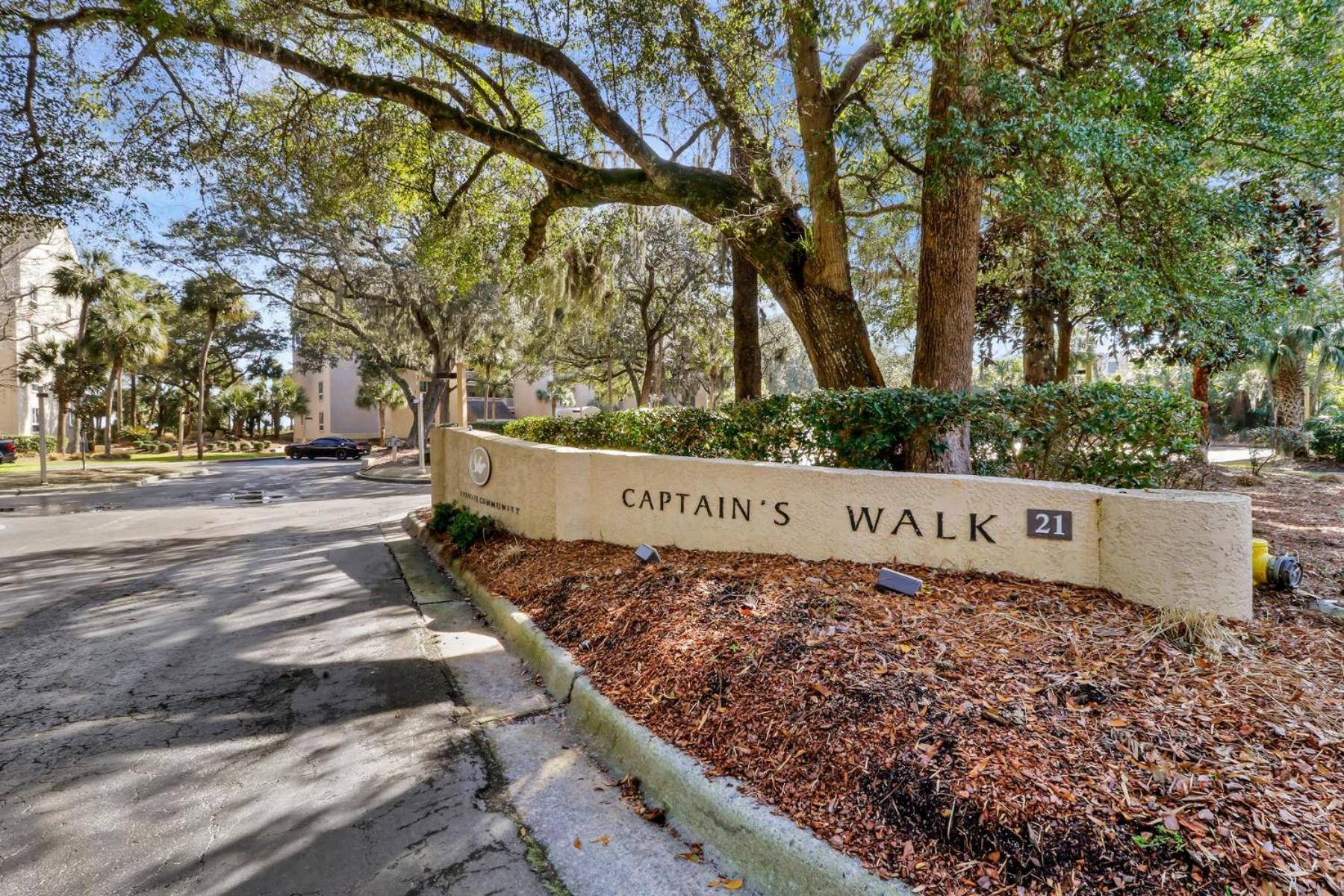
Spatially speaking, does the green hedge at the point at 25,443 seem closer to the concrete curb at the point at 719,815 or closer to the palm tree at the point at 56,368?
the palm tree at the point at 56,368

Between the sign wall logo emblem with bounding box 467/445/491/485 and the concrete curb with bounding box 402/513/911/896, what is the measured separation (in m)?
4.25

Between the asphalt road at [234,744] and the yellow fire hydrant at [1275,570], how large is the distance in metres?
4.57

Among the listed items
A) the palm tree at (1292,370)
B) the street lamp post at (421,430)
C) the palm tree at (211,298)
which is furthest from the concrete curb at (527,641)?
the palm tree at (211,298)

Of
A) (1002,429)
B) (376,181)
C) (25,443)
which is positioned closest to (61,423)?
(25,443)

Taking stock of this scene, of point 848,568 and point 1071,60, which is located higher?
point 1071,60

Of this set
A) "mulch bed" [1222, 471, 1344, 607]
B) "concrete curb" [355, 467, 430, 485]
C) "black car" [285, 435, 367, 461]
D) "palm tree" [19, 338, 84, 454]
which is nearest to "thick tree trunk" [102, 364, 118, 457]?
"palm tree" [19, 338, 84, 454]

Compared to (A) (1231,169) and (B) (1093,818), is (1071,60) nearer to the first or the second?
(A) (1231,169)

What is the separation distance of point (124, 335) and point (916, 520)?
36.9 m

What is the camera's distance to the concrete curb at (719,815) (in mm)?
2156

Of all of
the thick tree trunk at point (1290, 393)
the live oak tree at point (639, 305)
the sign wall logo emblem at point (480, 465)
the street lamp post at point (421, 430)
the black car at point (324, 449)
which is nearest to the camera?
the sign wall logo emblem at point (480, 465)

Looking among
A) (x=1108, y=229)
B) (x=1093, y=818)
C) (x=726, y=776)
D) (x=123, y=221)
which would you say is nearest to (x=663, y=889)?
(x=726, y=776)

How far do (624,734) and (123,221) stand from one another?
35.0 ft

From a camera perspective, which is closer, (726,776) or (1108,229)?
(726,776)

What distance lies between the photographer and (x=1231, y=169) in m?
6.66
